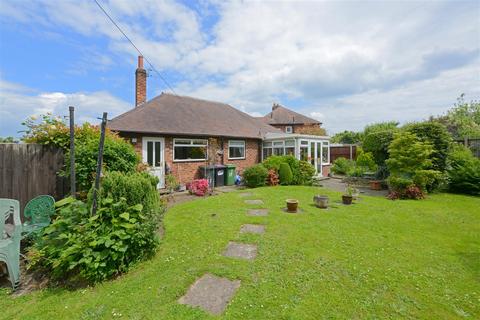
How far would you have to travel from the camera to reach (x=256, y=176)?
450 inches

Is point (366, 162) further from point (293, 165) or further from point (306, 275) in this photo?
point (306, 275)

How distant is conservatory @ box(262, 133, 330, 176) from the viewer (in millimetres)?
13633

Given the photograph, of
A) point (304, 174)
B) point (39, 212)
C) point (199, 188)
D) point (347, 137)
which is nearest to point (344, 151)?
point (304, 174)

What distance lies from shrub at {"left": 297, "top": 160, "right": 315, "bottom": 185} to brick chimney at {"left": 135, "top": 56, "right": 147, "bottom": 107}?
31.9 feet

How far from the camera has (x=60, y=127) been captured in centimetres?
541

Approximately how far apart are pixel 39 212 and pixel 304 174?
35.1 ft

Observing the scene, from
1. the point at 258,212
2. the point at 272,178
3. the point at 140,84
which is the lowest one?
the point at 258,212

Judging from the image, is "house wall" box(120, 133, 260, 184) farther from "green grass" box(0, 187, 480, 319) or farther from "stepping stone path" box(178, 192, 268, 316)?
"stepping stone path" box(178, 192, 268, 316)

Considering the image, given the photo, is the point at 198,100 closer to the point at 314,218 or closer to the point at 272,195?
the point at 272,195

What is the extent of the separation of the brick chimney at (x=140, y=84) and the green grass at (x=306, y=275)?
9.81 meters

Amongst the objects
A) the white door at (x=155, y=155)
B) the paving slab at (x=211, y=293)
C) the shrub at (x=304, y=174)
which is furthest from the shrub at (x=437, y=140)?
the white door at (x=155, y=155)

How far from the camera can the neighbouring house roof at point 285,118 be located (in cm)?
3447

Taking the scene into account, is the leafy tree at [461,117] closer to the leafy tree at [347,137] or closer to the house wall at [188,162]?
the leafy tree at [347,137]

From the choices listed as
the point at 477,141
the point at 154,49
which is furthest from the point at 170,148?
the point at 477,141
